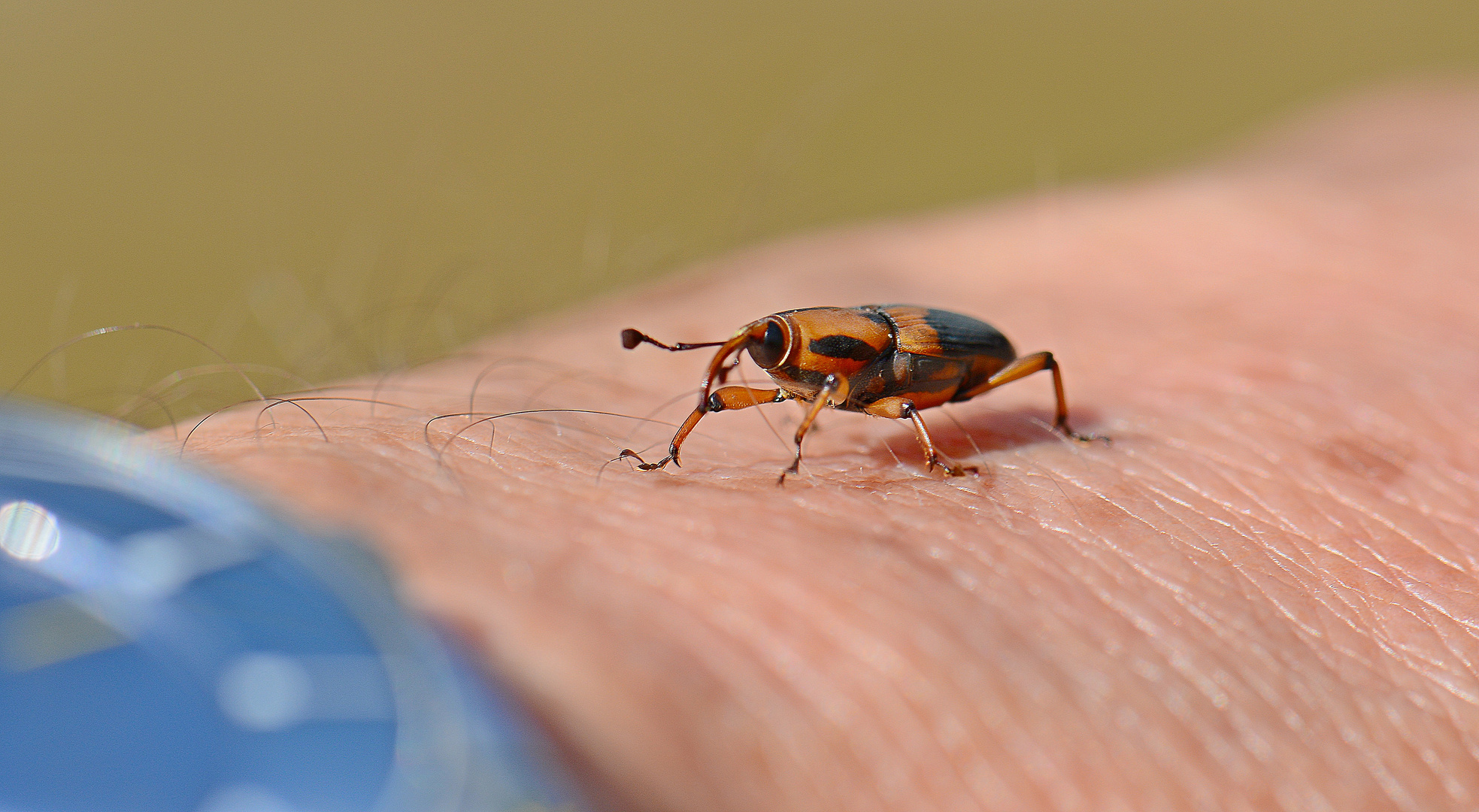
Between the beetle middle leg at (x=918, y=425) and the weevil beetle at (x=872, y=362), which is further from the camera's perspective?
the weevil beetle at (x=872, y=362)

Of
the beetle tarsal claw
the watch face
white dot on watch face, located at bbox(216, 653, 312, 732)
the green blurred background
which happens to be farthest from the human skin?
the green blurred background

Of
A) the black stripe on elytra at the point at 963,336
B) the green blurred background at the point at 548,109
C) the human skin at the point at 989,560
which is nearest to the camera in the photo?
the human skin at the point at 989,560

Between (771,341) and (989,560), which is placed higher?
(771,341)

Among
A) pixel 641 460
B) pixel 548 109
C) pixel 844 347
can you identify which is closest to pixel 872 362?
pixel 844 347

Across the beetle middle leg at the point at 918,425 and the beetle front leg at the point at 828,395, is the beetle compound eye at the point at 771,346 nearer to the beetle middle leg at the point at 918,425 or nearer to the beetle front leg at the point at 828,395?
the beetle front leg at the point at 828,395

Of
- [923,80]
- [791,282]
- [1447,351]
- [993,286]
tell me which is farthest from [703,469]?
[923,80]

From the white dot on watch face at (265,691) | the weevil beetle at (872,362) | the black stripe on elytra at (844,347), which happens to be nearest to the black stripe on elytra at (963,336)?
the weevil beetle at (872,362)

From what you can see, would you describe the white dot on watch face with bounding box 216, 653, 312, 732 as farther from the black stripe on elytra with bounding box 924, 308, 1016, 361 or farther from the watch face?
the black stripe on elytra with bounding box 924, 308, 1016, 361

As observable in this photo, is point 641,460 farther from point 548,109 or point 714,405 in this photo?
point 548,109
